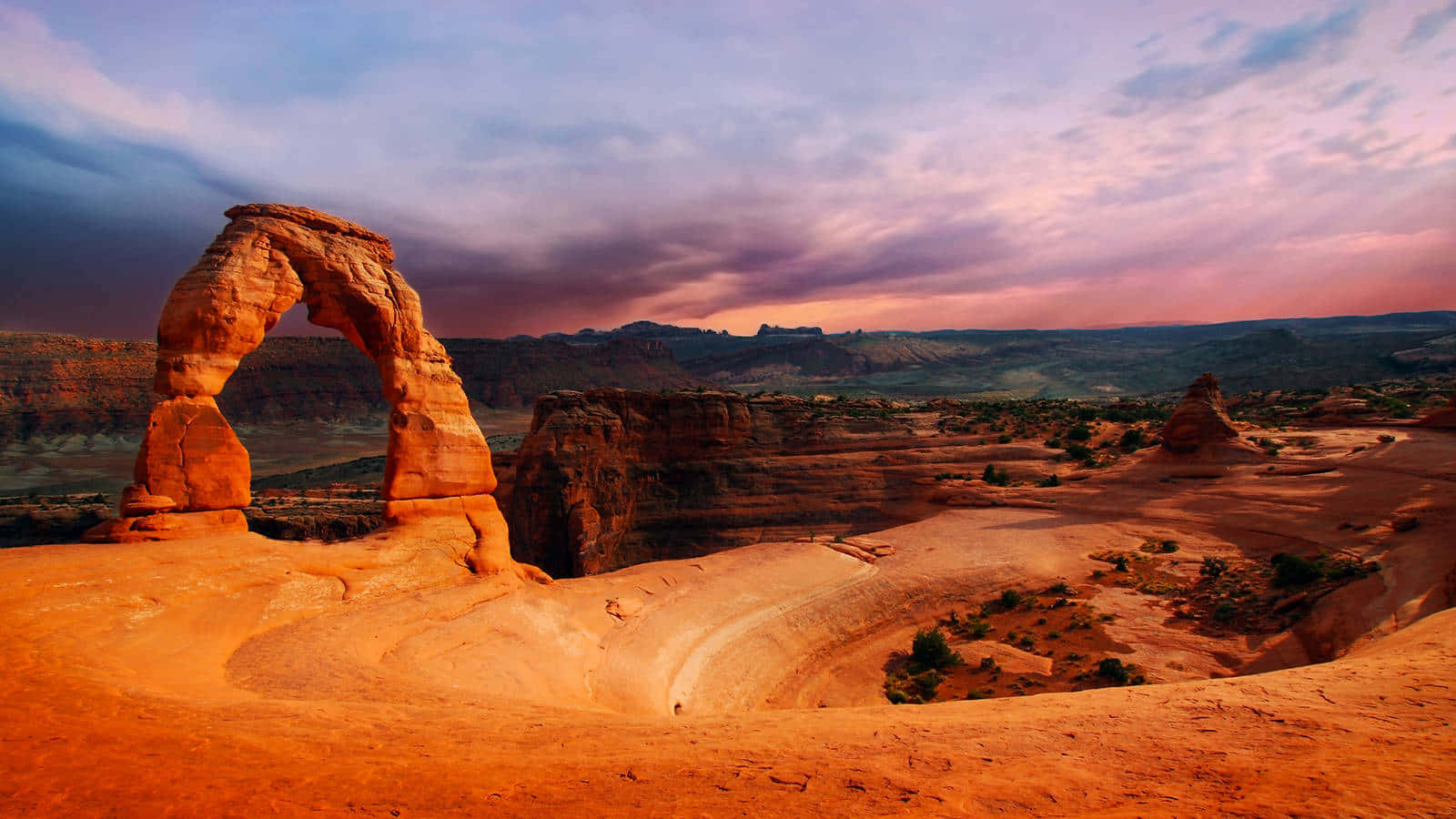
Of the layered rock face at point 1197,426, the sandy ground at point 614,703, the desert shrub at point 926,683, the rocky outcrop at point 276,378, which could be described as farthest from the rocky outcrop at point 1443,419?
the rocky outcrop at point 276,378

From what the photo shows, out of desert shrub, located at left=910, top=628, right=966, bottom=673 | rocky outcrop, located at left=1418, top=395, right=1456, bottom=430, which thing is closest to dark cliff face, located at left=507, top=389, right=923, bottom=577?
desert shrub, located at left=910, top=628, right=966, bottom=673

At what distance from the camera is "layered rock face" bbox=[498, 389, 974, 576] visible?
31500mm

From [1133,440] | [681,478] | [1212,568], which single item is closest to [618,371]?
[681,478]

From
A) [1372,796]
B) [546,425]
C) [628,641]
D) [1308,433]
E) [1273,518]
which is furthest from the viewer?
[546,425]

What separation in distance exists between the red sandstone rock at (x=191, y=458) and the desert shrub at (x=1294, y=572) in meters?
24.8

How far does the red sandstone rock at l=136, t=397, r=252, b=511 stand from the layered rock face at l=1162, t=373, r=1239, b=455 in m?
35.3

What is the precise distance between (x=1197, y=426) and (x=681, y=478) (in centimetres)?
2626

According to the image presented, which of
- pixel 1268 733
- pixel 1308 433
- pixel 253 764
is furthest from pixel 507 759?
pixel 1308 433

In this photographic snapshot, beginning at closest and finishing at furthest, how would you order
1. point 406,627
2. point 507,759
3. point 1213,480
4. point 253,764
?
point 253,764 → point 507,759 → point 406,627 → point 1213,480

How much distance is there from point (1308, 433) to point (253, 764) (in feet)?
138

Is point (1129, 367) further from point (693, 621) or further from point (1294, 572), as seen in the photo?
point (693, 621)

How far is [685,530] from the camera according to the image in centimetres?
3453

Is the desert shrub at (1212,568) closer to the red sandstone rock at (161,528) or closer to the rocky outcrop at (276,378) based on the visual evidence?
the red sandstone rock at (161,528)

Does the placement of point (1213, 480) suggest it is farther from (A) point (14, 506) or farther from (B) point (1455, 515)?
(A) point (14, 506)
